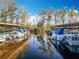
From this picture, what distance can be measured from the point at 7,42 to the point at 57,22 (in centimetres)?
481

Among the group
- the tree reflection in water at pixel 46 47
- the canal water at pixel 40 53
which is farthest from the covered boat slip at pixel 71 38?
the tree reflection in water at pixel 46 47

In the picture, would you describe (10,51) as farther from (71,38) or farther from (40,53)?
(71,38)

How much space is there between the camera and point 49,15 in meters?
8.20

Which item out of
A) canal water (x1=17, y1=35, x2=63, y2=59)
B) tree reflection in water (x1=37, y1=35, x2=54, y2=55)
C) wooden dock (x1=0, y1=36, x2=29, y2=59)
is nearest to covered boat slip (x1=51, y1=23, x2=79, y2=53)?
canal water (x1=17, y1=35, x2=63, y2=59)

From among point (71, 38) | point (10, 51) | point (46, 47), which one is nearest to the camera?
point (71, 38)

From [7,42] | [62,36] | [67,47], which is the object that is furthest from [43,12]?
[7,42]

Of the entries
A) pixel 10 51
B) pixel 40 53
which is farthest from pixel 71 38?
pixel 10 51

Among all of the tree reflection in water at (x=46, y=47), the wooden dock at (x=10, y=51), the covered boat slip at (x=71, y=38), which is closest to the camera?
the wooden dock at (x=10, y=51)

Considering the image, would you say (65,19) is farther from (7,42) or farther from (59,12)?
(7,42)

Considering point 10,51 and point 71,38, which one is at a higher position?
point 71,38

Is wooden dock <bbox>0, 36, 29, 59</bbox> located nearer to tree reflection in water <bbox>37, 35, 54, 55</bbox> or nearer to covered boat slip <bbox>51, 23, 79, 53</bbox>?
tree reflection in water <bbox>37, 35, 54, 55</bbox>

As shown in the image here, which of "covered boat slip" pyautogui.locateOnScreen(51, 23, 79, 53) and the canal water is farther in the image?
"covered boat slip" pyautogui.locateOnScreen(51, 23, 79, 53)

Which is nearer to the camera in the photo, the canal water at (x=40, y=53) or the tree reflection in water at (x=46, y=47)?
the canal water at (x=40, y=53)

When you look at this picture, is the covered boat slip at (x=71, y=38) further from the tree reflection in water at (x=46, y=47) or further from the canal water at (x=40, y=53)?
the tree reflection in water at (x=46, y=47)
